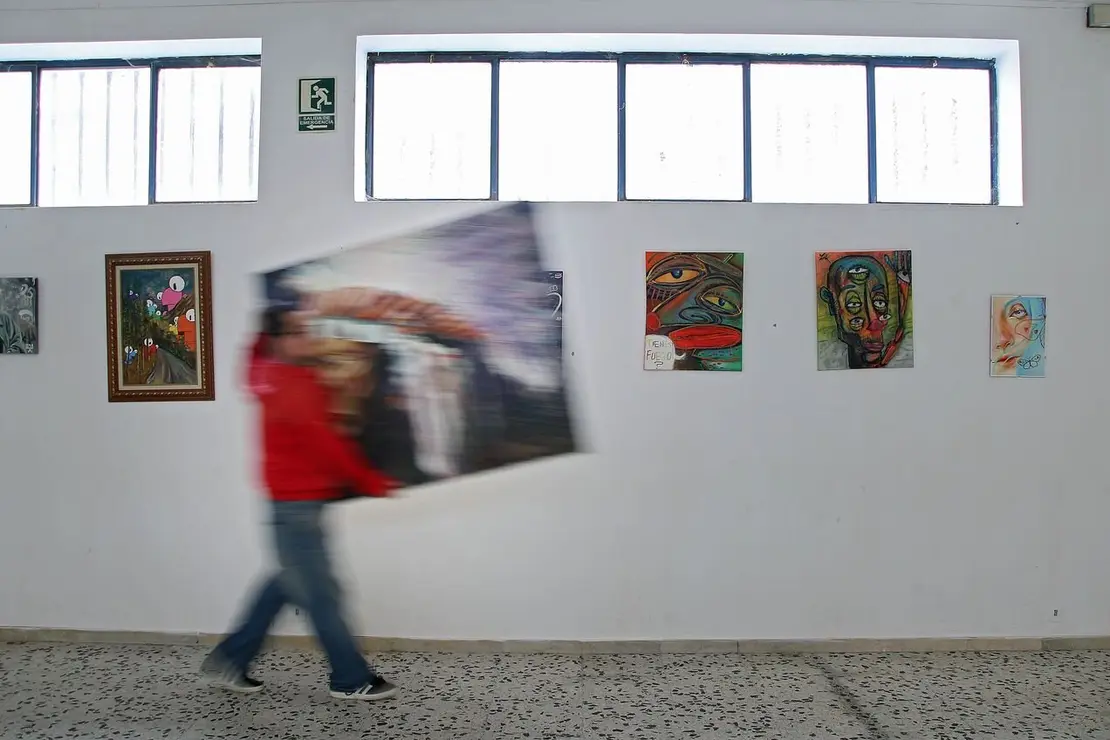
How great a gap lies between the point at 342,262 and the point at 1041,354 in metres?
3.16

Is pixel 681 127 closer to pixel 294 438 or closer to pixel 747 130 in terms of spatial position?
pixel 747 130

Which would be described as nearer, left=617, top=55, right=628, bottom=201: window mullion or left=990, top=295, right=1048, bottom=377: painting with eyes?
left=990, top=295, right=1048, bottom=377: painting with eyes

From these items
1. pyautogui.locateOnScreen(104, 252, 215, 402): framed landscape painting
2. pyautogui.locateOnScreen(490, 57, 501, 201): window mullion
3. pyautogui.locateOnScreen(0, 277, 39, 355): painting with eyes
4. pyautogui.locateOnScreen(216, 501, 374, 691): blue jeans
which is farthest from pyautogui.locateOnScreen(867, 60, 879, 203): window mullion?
pyautogui.locateOnScreen(0, 277, 39, 355): painting with eyes

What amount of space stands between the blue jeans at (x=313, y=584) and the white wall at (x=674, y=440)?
0.59m

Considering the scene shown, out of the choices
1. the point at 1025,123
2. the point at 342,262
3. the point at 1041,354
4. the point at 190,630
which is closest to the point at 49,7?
the point at 342,262

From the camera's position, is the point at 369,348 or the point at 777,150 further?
the point at 777,150

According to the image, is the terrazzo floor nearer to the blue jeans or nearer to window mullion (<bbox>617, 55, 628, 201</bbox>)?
the blue jeans

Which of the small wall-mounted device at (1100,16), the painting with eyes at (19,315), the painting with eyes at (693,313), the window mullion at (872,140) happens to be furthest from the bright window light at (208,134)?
the small wall-mounted device at (1100,16)

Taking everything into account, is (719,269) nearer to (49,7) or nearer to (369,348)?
(369,348)

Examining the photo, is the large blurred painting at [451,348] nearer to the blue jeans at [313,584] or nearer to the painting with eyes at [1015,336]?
the blue jeans at [313,584]

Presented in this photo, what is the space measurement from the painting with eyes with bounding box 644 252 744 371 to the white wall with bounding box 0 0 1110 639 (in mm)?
70

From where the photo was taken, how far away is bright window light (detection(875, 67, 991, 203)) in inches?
131

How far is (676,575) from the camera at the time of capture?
10.1ft

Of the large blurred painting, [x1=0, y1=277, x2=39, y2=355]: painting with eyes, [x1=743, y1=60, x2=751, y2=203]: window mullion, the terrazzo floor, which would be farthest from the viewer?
[x1=743, y1=60, x2=751, y2=203]: window mullion
